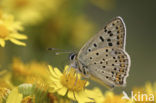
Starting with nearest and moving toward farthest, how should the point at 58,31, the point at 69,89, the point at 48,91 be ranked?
the point at 48,91 < the point at 69,89 < the point at 58,31

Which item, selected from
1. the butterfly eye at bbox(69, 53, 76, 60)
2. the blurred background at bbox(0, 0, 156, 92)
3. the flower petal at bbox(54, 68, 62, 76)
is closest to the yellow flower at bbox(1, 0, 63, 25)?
the blurred background at bbox(0, 0, 156, 92)

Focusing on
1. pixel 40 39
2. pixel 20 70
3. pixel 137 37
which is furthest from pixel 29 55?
pixel 137 37

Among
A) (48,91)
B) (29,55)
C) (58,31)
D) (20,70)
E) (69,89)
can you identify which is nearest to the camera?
(48,91)

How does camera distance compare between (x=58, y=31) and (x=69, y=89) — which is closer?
(x=69, y=89)

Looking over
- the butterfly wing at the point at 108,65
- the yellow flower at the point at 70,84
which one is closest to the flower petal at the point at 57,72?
the yellow flower at the point at 70,84

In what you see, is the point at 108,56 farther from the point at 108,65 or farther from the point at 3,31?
the point at 3,31

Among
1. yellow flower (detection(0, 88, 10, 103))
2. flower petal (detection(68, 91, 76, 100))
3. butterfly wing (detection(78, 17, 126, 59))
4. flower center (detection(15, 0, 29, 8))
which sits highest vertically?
flower center (detection(15, 0, 29, 8))

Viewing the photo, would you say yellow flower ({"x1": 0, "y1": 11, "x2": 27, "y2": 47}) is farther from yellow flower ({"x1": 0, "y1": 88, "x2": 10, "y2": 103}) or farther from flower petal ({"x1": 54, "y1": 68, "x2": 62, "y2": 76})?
yellow flower ({"x1": 0, "y1": 88, "x2": 10, "y2": 103})

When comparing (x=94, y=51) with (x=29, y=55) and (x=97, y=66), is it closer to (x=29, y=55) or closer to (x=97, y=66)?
(x=97, y=66)
